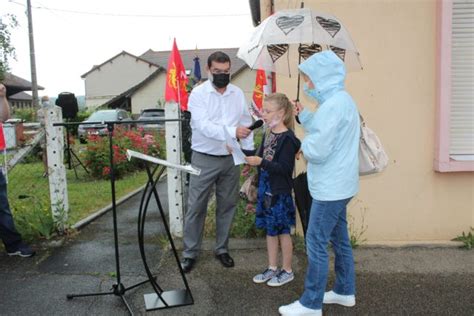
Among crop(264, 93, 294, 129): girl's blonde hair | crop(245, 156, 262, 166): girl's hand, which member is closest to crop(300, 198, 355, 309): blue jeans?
crop(245, 156, 262, 166): girl's hand

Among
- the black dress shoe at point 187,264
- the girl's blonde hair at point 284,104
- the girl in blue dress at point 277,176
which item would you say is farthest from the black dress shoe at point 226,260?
the girl's blonde hair at point 284,104

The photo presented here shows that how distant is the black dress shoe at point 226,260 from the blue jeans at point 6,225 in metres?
2.11

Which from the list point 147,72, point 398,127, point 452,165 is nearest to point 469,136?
point 452,165

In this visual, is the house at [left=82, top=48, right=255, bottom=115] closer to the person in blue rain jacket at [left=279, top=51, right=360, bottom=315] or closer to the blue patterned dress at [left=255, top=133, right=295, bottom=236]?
the blue patterned dress at [left=255, top=133, right=295, bottom=236]

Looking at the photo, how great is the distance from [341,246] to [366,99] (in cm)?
179

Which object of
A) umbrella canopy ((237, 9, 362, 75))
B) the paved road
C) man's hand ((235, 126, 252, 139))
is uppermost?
umbrella canopy ((237, 9, 362, 75))

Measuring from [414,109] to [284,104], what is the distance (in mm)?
1697

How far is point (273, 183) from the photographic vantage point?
3619 mm

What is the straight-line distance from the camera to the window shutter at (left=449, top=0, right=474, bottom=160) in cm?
445

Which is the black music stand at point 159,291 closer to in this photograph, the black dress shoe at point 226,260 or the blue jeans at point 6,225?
the black dress shoe at point 226,260

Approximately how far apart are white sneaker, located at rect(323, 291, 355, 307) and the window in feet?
5.91

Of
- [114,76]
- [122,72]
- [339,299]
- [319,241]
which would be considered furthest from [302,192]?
[114,76]

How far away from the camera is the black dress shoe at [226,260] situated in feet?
13.8

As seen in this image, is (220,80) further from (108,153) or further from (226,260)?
(108,153)
